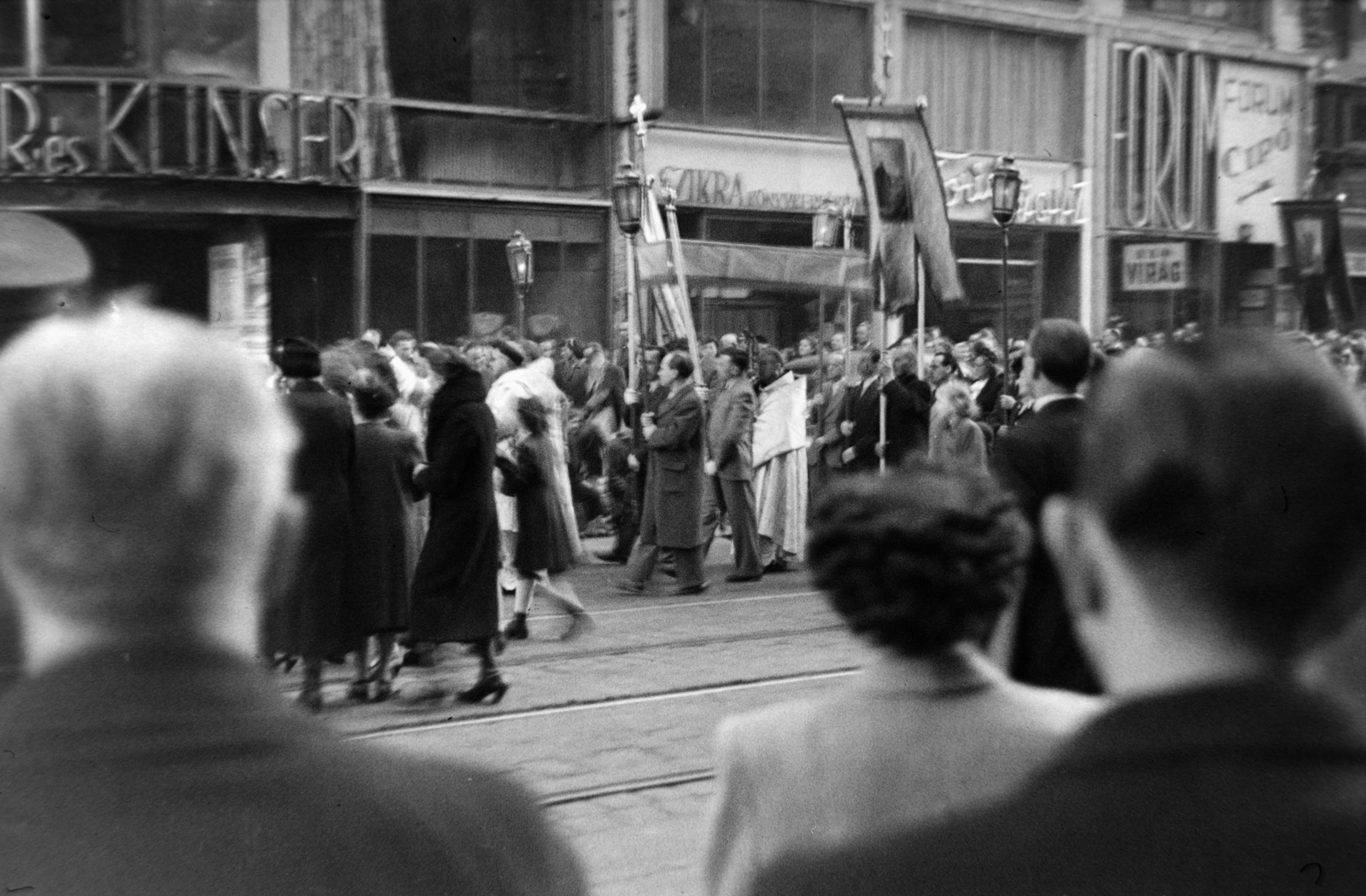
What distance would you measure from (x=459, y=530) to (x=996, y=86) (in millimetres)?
23179

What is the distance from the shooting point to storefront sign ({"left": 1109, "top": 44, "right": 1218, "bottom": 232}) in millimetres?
29453

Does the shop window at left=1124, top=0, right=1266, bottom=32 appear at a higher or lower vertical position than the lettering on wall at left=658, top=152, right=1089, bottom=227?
higher

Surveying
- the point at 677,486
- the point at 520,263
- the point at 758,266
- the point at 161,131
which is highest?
the point at 161,131

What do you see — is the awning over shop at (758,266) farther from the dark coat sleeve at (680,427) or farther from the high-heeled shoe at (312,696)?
the high-heeled shoe at (312,696)

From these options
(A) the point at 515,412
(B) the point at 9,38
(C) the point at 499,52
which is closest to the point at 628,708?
(A) the point at 515,412

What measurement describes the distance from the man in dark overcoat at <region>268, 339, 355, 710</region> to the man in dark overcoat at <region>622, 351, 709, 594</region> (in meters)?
4.25

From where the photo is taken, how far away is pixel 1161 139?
101ft

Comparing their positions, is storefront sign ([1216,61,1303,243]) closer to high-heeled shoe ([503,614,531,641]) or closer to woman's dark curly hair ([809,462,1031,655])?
high-heeled shoe ([503,614,531,641])

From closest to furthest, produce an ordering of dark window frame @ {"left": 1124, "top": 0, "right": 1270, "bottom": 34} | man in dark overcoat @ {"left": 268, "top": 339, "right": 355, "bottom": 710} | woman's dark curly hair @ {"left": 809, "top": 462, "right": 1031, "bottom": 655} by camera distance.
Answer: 1. woman's dark curly hair @ {"left": 809, "top": 462, "right": 1031, "bottom": 655}
2. man in dark overcoat @ {"left": 268, "top": 339, "right": 355, "bottom": 710}
3. dark window frame @ {"left": 1124, "top": 0, "right": 1270, "bottom": 34}

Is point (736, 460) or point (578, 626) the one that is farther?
point (736, 460)

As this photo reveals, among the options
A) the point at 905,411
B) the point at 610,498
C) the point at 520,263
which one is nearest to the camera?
the point at 905,411

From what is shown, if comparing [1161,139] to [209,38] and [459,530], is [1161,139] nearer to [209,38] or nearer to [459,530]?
[209,38]

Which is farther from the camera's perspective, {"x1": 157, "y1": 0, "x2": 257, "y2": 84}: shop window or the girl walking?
{"x1": 157, "y1": 0, "x2": 257, "y2": 84}: shop window

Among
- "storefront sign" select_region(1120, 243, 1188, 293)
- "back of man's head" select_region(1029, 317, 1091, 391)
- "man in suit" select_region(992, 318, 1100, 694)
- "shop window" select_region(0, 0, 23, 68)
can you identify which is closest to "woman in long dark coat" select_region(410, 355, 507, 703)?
"man in suit" select_region(992, 318, 1100, 694)
